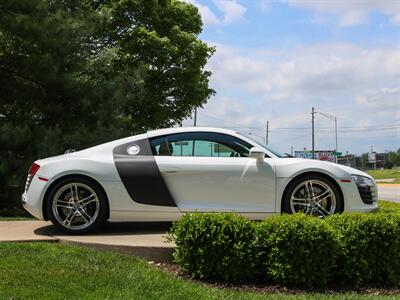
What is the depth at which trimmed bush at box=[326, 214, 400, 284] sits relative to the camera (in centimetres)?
516

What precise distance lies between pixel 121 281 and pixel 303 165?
9.74 feet

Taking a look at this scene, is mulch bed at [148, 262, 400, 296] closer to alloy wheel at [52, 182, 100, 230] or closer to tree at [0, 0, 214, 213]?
alloy wheel at [52, 182, 100, 230]

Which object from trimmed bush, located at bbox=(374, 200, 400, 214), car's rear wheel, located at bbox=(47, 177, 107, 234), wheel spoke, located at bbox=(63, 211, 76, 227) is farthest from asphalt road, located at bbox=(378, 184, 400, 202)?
wheel spoke, located at bbox=(63, 211, 76, 227)

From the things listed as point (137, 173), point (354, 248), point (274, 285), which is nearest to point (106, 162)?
point (137, 173)

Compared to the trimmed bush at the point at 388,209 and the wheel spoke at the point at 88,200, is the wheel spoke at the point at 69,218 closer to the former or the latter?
the wheel spoke at the point at 88,200

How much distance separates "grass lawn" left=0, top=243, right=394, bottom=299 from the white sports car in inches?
43.4

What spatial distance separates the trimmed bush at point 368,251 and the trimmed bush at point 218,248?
2.94 ft

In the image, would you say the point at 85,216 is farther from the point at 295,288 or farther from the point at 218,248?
the point at 295,288

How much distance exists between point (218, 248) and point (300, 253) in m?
0.78

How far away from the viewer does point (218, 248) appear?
5066 millimetres

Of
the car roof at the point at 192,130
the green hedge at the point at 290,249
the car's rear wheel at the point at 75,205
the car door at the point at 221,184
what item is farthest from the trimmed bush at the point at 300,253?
the car's rear wheel at the point at 75,205

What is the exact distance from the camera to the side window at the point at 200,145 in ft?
22.2

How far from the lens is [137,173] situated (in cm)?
657

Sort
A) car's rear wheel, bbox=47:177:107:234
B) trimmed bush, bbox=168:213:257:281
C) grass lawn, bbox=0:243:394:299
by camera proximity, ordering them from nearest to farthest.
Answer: grass lawn, bbox=0:243:394:299 → trimmed bush, bbox=168:213:257:281 → car's rear wheel, bbox=47:177:107:234
